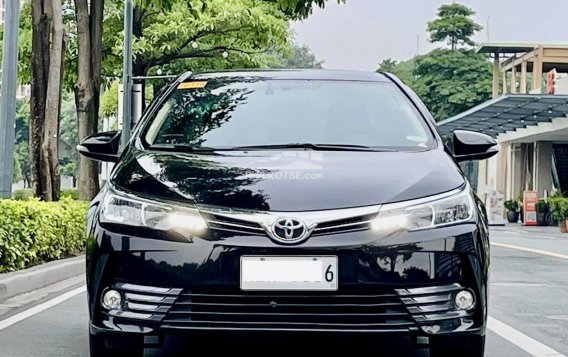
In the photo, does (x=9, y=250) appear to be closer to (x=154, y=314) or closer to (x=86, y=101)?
(x=154, y=314)

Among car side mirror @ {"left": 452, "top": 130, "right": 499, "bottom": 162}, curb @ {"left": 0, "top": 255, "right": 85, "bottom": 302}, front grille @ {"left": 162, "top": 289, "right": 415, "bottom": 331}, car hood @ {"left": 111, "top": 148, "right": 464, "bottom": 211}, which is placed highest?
car side mirror @ {"left": 452, "top": 130, "right": 499, "bottom": 162}

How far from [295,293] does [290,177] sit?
0.53 meters

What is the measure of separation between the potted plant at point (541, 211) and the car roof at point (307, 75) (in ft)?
107

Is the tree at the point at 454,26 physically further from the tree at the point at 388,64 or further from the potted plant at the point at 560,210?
the potted plant at the point at 560,210

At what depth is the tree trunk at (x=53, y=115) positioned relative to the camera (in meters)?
13.9

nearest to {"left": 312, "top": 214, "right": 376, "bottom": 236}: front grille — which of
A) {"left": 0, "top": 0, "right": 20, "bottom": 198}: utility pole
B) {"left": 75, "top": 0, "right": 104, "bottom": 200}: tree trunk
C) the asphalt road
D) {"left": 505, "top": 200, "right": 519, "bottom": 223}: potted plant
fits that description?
the asphalt road

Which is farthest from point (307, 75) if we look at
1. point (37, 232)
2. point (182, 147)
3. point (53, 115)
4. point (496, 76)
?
point (496, 76)

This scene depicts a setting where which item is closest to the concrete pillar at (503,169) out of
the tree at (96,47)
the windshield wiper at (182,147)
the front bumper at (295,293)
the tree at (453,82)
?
the tree at (453,82)

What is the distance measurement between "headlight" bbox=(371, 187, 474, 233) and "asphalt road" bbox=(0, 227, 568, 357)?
147 cm

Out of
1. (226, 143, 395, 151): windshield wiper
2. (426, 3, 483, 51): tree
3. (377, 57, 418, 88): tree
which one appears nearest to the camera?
(226, 143, 395, 151): windshield wiper

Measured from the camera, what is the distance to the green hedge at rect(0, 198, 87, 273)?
362 inches

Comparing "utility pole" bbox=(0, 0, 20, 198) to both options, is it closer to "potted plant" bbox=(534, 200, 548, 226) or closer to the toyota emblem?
the toyota emblem

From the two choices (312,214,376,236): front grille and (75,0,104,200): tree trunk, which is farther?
(75,0,104,200): tree trunk

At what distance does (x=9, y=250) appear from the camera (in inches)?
357
